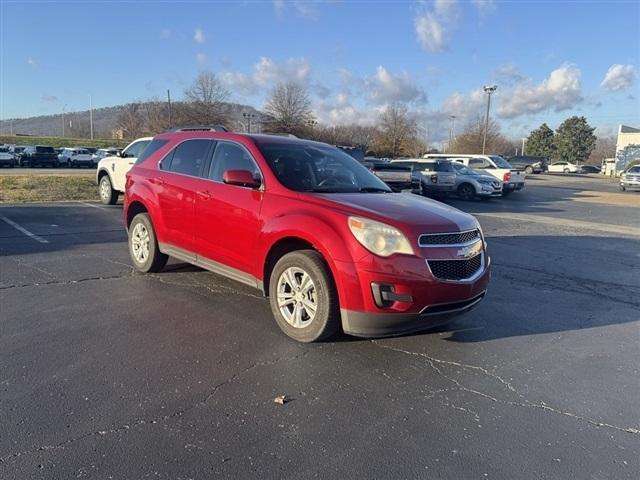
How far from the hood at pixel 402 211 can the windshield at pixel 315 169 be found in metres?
0.31

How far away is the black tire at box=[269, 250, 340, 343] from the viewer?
405 cm

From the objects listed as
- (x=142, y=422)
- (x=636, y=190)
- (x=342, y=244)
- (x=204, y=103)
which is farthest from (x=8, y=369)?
(x=204, y=103)

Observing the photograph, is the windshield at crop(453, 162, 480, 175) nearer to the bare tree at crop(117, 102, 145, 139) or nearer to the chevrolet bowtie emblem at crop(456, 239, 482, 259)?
the chevrolet bowtie emblem at crop(456, 239, 482, 259)

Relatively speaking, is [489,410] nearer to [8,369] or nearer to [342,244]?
[342,244]

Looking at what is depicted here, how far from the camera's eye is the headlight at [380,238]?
3.88m

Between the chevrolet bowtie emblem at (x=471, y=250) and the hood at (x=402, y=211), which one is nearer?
the hood at (x=402, y=211)

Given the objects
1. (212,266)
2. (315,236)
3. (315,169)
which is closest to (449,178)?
(315,169)

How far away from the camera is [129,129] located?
8181 centimetres

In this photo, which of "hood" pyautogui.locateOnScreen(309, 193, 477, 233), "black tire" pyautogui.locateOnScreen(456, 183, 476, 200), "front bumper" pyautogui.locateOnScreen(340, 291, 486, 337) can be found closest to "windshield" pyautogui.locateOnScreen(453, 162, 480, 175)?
"black tire" pyautogui.locateOnScreen(456, 183, 476, 200)

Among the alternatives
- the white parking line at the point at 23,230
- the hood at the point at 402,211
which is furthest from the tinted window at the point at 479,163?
the hood at the point at 402,211

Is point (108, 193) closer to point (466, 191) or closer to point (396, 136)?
point (466, 191)

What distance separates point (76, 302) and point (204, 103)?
5920 centimetres

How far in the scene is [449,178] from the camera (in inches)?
866

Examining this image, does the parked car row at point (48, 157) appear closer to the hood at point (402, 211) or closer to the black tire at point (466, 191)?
the black tire at point (466, 191)
